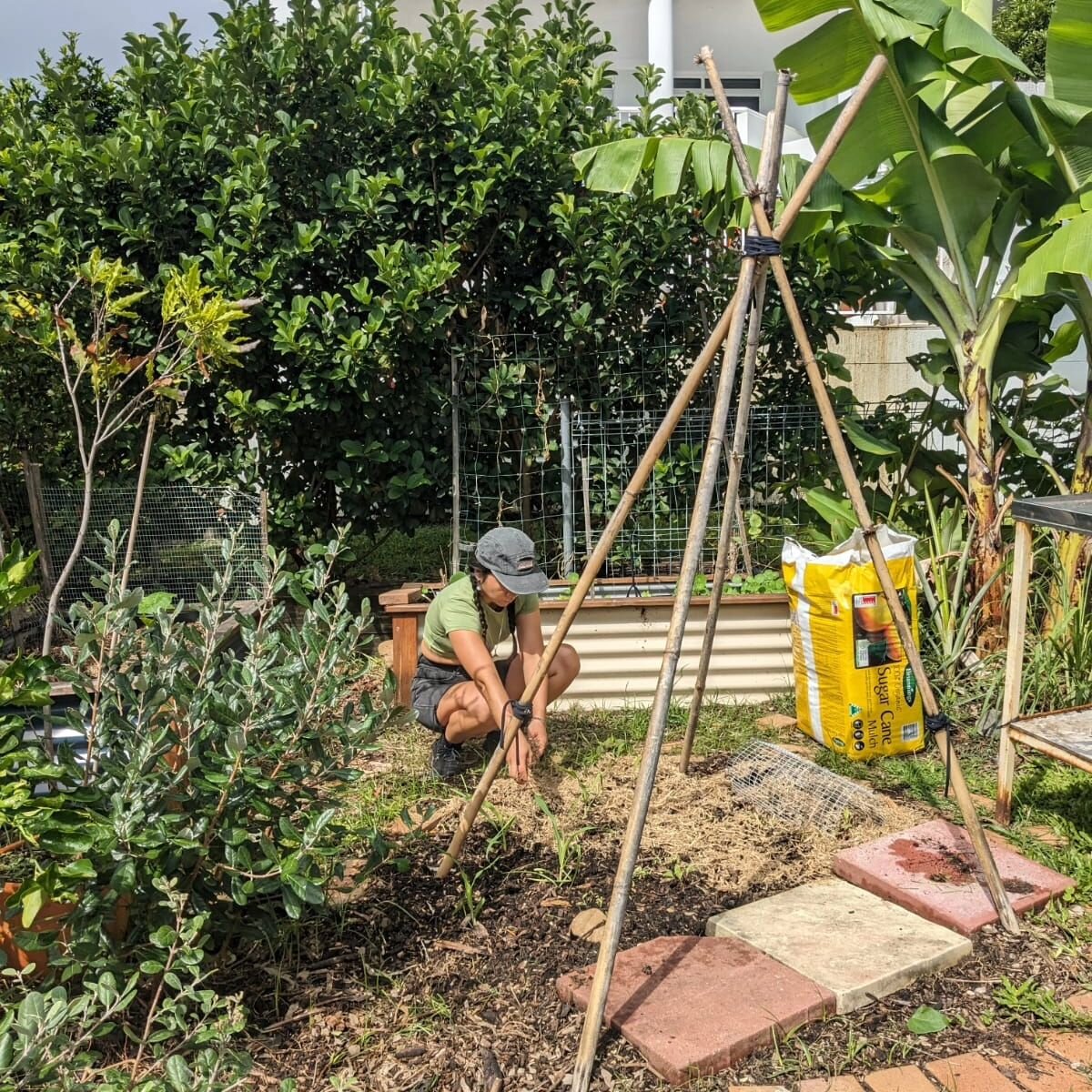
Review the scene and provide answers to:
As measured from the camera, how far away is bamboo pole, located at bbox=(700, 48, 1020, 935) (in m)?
2.96

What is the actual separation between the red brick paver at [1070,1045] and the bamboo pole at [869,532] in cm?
47

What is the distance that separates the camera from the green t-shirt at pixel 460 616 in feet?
12.6

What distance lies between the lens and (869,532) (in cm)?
322

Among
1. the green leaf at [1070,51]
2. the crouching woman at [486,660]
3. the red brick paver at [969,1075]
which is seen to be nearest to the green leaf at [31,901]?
the crouching woman at [486,660]

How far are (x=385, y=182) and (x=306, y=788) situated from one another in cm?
362

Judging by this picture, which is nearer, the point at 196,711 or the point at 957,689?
the point at 196,711

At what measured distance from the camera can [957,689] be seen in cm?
469

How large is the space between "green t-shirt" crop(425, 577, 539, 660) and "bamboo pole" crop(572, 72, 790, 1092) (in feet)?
4.38

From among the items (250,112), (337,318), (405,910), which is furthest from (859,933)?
(250,112)

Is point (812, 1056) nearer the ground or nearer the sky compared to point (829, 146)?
nearer the ground

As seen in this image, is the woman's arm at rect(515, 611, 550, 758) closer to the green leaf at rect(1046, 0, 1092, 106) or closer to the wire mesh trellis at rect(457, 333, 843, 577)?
the wire mesh trellis at rect(457, 333, 843, 577)

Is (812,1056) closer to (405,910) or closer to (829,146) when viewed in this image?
(405,910)

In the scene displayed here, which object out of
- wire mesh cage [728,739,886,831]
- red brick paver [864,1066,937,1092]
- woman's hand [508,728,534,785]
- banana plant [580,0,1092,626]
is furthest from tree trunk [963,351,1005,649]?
red brick paver [864,1066,937,1092]

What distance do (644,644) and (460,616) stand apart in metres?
1.42
